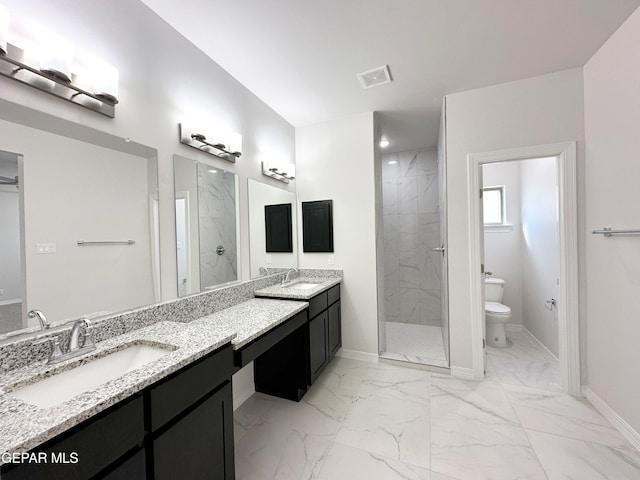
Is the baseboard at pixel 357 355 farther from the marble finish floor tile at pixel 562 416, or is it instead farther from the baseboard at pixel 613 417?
the baseboard at pixel 613 417

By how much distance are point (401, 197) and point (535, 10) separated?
2.65 metres

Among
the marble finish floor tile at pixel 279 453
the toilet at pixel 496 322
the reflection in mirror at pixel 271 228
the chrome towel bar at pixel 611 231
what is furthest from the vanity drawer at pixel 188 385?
the toilet at pixel 496 322

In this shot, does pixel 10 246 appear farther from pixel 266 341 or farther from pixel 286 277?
pixel 286 277

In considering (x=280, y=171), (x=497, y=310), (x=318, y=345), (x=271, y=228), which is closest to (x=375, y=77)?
(x=280, y=171)

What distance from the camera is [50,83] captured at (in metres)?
1.14

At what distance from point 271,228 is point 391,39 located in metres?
1.86

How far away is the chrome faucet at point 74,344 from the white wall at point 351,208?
213 centimetres

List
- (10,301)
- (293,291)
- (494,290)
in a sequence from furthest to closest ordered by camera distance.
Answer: (494,290), (293,291), (10,301)

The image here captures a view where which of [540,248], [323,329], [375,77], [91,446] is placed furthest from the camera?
[540,248]

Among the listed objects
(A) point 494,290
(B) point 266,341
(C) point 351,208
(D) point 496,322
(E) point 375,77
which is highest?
(E) point 375,77

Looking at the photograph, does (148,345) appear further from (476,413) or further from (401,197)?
(401,197)

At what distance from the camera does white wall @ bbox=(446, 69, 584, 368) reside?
2121mm

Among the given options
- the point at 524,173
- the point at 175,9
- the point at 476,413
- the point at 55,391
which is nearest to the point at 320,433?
the point at 476,413

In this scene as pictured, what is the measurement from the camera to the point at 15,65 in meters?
1.04
